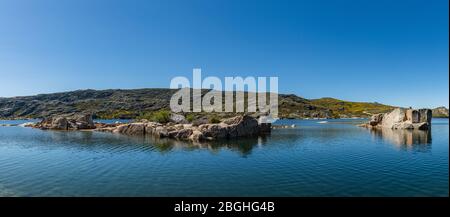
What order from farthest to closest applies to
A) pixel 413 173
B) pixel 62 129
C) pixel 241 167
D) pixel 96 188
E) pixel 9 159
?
pixel 62 129, pixel 9 159, pixel 241 167, pixel 413 173, pixel 96 188

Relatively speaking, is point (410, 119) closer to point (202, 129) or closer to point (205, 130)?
point (205, 130)

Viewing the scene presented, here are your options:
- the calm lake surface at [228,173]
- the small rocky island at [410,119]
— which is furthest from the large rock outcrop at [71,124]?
the small rocky island at [410,119]

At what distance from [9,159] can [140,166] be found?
26.2 metres

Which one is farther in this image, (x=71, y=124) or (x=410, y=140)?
(x=71, y=124)

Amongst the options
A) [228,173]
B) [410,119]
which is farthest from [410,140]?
[228,173]

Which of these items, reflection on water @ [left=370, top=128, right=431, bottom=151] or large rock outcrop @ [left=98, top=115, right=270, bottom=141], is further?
large rock outcrop @ [left=98, top=115, right=270, bottom=141]

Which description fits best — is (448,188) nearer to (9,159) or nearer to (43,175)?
(43,175)

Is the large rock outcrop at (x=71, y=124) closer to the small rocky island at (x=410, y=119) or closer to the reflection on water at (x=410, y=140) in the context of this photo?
the reflection on water at (x=410, y=140)

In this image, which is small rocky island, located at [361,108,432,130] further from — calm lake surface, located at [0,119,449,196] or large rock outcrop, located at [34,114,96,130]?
large rock outcrop, located at [34,114,96,130]

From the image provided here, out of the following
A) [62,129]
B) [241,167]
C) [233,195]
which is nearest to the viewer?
[233,195]

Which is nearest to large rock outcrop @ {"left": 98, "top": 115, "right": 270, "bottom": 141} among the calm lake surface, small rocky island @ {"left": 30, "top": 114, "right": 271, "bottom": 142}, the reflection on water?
small rocky island @ {"left": 30, "top": 114, "right": 271, "bottom": 142}

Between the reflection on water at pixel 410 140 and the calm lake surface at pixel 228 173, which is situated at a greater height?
the reflection on water at pixel 410 140
